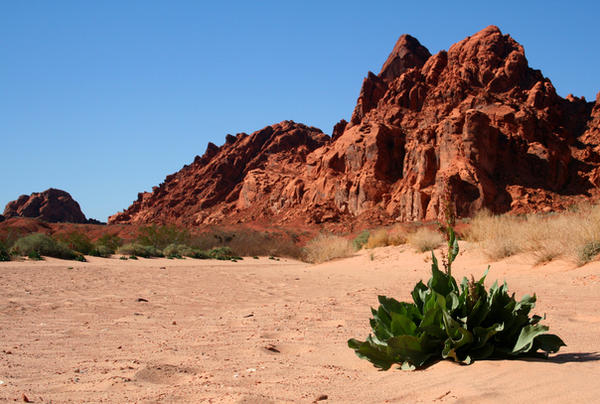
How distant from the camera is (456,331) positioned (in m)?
3.39

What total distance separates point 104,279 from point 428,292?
34.7ft

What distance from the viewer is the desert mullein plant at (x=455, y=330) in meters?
3.35

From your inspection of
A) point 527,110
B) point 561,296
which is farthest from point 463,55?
point 561,296

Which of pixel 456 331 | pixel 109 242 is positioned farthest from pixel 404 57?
pixel 456 331

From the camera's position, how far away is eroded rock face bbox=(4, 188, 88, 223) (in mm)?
79812

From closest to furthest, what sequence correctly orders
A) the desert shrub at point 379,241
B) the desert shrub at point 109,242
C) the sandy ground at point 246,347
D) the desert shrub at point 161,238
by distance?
the sandy ground at point 246,347, the desert shrub at point 379,241, the desert shrub at point 109,242, the desert shrub at point 161,238

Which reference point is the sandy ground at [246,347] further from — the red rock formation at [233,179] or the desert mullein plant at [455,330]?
the red rock formation at [233,179]

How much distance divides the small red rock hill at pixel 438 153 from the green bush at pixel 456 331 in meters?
28.3

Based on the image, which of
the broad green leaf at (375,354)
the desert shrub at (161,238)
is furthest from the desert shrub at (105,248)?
the broad green leaf at (375,354)

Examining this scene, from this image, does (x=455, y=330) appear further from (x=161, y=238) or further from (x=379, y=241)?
(x=161, y=238)

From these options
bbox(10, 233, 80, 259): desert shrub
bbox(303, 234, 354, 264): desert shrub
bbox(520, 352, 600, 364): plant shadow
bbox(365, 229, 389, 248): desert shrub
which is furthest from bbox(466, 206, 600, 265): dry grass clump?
bbox(10, 233, 80, 259): desert shrub

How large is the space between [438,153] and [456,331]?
135 ft

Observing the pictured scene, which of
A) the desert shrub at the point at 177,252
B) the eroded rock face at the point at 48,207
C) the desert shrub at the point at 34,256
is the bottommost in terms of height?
the desert shrub at the point at 34,256

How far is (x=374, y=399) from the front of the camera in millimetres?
2775
